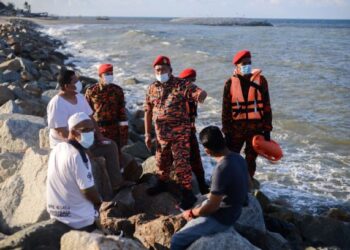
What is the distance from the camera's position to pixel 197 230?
436cm

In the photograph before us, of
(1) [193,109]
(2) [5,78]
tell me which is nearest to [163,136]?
(1) [193,109]

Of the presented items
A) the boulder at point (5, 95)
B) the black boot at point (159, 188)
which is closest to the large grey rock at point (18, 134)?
the black boot at point (159, 188)

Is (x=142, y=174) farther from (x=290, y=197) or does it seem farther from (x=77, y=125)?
(x=290, y=197)

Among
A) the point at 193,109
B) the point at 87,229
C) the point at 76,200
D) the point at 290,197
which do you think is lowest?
the point at 290,197

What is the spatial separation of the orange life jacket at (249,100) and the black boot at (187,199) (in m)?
1.31

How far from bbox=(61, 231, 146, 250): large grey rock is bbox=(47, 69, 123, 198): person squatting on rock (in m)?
2.09

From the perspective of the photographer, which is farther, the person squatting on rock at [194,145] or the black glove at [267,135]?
the black glove at [267,135]

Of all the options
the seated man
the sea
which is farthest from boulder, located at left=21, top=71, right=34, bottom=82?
the seated man

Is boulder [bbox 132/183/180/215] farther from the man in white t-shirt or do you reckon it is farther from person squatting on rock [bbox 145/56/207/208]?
the man in white t-shirt

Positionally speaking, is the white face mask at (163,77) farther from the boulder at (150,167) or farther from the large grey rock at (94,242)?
the large grey rock at (94,242)

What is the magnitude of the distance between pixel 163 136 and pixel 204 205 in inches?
74.6

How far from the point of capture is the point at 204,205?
14.0ft

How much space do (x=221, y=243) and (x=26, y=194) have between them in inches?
107

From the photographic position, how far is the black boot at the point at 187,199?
5906mm
